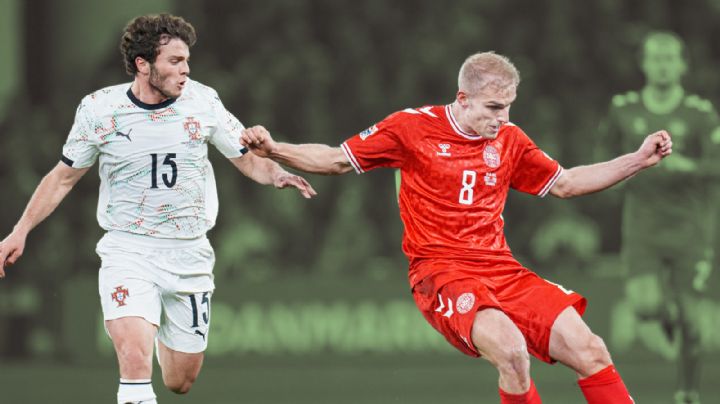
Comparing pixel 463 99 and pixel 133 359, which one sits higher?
pixel 463 99

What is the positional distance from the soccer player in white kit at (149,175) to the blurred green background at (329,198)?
120 inches

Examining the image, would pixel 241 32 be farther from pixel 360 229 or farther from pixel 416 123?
pixel 416 123

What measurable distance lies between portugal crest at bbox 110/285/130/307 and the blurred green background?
3279 mm

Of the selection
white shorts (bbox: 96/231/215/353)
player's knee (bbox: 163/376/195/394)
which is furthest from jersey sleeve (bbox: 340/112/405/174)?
player's knee (bbox: 163/376/195/394)

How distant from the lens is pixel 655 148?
18.7 feet

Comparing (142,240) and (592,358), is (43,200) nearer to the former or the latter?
(142,240)

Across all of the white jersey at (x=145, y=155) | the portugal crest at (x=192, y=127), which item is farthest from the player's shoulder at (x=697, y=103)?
the portugal crest at (x=192, y=127)

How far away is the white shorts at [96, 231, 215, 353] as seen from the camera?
18.5ft

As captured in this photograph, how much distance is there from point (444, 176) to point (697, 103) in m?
4.29

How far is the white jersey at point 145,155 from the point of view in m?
5.76

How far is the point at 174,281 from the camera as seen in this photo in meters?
5.90

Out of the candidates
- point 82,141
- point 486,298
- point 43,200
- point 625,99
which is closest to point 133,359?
point 43,200

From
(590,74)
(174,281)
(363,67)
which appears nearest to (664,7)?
(590,74)

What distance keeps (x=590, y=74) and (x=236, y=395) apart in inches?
149
